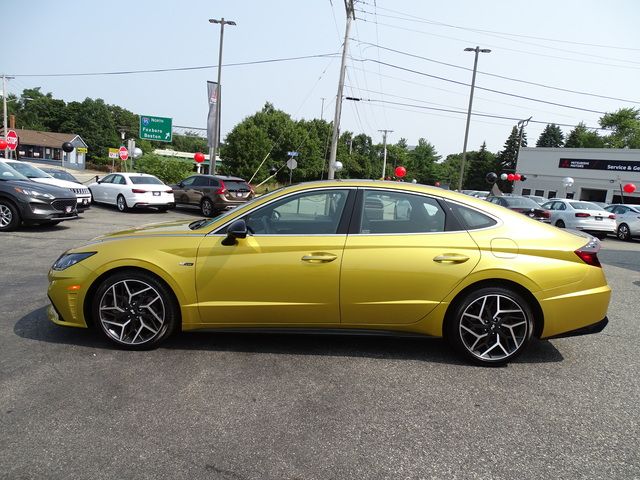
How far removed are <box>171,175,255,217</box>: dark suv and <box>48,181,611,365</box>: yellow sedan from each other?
40.9ft

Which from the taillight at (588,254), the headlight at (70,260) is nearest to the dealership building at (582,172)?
the taillight at (588,254)

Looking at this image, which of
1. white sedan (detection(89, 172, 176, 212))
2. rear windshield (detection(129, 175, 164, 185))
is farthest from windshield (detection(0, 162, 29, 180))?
rear windshield (detection(129, 175, 164, 185))

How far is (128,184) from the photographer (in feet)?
52.2

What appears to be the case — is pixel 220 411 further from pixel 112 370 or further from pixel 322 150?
pixel 322 150

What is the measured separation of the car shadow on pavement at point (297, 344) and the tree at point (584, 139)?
280ft

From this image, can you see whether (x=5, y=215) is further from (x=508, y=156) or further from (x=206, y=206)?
(x=508, y=156)

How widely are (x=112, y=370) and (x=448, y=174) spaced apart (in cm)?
12697

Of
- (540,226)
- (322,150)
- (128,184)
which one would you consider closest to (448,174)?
(322,150)

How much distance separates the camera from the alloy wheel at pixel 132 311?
3.80m

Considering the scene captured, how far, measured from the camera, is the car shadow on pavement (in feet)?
13.0

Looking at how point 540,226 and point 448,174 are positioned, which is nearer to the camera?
point 540,226

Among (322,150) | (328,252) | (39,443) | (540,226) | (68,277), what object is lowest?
(39,443)

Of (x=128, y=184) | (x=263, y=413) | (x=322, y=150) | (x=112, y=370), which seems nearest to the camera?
(x=263, y=413)

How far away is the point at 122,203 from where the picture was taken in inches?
629
